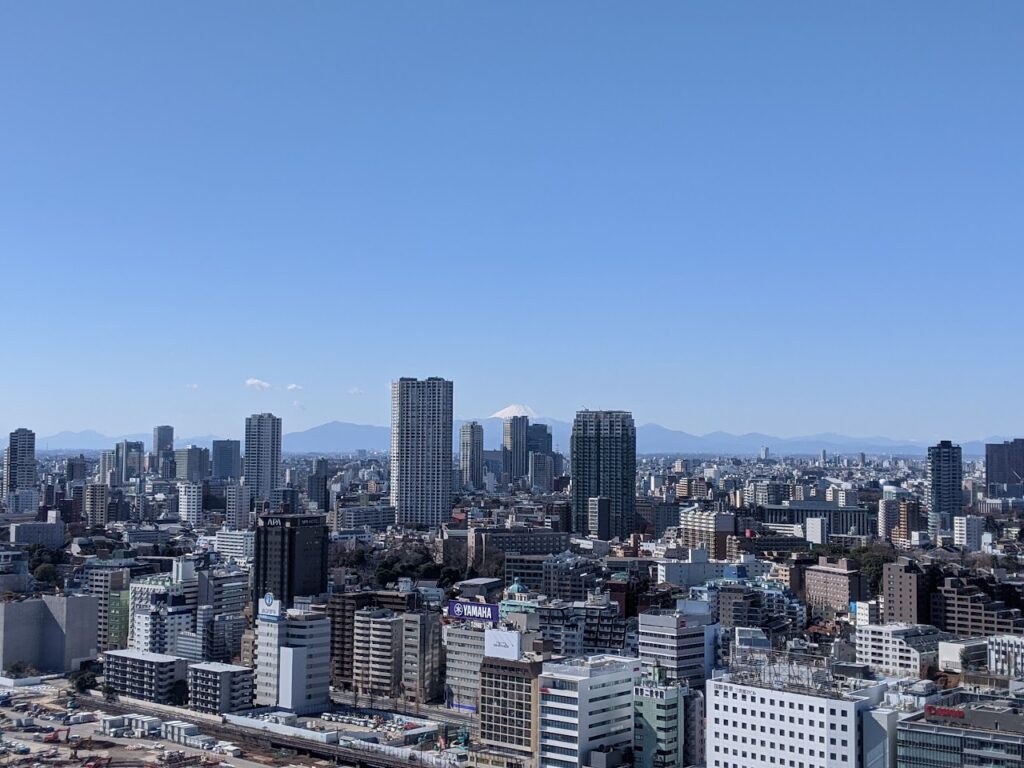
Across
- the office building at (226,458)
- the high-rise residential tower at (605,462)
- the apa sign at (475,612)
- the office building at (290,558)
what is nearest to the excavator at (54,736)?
the apa sign at (475,612)

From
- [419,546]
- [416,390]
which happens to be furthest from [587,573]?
[416,390]

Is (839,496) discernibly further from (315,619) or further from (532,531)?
(315,619)

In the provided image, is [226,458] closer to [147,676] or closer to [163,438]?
[163,438]

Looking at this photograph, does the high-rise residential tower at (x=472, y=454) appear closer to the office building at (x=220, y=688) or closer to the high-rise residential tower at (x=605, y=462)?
the high-rise residential tower at (x=605, y=462)

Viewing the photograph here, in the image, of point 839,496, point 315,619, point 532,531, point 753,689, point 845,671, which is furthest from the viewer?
point 839,496

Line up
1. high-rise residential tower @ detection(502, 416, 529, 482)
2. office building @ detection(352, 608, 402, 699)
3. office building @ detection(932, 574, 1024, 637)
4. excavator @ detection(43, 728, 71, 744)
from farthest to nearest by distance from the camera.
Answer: high-rise residential tower @ detection(502, 416, 529, 482) → office building @ detection(932, 574, 1024, 637) → office building @ detection(352, 608, 402, 699) → excavator @ detection(43, 728, 71, 744)

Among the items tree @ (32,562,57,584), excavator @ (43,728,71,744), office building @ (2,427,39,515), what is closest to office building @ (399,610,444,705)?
excavator @ (43,728,71,744)

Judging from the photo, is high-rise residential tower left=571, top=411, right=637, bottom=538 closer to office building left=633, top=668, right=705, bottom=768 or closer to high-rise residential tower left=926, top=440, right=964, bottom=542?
high-rise residential tower left=926, top=440, right=964, bottom=542
